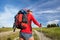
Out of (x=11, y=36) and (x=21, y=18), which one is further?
(x=11, y=36)

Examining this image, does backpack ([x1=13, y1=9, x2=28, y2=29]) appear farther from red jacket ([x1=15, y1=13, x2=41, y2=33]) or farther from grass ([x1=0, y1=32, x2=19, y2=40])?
grass ([x1=0, y1=32, x2=19, y2=40])

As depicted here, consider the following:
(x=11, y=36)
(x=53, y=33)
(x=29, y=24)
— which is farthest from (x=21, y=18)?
(x=53, y=33)

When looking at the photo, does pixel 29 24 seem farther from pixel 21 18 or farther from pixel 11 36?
pixel 11 36

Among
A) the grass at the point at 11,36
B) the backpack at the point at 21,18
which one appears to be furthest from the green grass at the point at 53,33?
the backpack at the point at 21,18

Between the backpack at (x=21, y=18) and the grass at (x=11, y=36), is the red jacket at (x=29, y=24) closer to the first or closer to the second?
the backpack at (x=21, y=18)

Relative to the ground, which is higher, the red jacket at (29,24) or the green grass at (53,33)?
the red jacket at (29,24)

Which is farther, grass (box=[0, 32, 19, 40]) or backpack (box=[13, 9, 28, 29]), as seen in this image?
grass (box=[0, 32, 19, 40])

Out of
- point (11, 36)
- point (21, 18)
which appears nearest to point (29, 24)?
point (21, 18)

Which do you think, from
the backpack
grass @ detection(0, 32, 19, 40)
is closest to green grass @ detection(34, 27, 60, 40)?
grass @ detection(0, 32, 19, 40)

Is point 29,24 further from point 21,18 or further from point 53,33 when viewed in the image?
point 53,33

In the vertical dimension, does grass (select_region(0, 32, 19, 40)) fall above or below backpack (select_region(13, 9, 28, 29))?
below

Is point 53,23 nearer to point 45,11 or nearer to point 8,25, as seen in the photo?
point 45,11

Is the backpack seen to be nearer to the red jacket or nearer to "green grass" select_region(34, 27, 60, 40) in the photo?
the red jacket

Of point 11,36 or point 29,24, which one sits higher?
point 29,24
